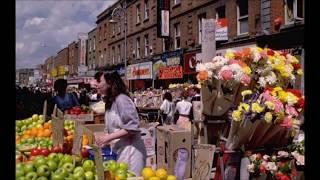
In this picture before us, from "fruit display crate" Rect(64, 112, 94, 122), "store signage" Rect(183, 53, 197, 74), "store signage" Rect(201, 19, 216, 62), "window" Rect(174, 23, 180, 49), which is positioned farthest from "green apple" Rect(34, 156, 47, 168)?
"window" Rect(174, 23, 180, 49)

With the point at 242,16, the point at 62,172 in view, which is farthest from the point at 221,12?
the point at 62,172

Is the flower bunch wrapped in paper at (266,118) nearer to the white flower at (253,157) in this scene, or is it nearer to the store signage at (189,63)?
the white flower at (253,157)

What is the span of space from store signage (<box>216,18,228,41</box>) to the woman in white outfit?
15109 mm

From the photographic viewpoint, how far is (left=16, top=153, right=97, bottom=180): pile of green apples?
3.19 meters

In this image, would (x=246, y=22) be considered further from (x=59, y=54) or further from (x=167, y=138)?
(x=59, y=54)

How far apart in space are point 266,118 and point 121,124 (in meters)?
1.51

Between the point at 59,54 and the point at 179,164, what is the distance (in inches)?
3358

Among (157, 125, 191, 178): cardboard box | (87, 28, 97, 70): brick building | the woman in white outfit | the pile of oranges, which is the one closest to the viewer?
the woman in white outfit

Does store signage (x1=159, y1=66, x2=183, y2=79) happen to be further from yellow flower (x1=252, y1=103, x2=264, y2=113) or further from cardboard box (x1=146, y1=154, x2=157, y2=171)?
yellow flower (x1=252, y1=103, x2=264, y2=113)

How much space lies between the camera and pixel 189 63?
22688 millimetres

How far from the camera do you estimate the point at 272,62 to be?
4.69 metres

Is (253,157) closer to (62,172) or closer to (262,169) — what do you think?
(262,169)

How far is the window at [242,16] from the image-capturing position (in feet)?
60.9
